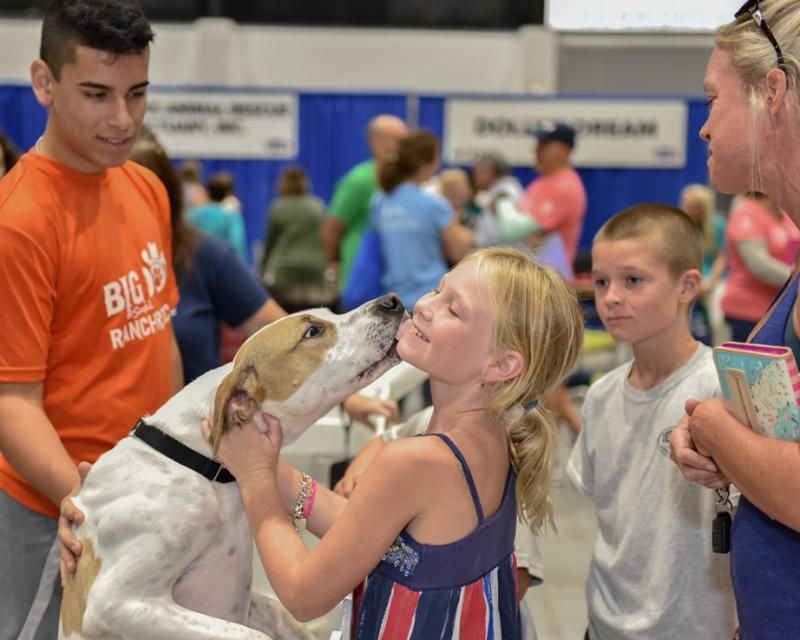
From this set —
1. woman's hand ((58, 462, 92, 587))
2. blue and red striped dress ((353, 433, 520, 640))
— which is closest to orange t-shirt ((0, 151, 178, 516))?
woman's hand ((58, 462, 92, 587))

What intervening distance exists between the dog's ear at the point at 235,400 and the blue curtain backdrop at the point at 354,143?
33.5 feet

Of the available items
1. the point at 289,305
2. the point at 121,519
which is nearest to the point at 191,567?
the point at 121,519

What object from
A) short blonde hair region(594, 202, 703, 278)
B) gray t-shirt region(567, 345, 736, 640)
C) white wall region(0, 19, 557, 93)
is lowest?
gray t-shirt region(567, 345, 736, 640)

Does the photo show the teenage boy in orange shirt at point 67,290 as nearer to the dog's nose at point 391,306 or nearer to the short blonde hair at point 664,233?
the dog's nose at point 391,306

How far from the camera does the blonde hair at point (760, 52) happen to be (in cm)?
149

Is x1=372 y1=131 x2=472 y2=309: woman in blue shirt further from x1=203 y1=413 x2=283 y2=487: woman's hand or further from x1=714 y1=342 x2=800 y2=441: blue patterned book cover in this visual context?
x1=714 y1=342 x2=800 y2=441: blue patterned book cover

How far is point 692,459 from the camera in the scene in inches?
63.3

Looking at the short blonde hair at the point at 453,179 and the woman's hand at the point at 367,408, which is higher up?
the short blonde hair at the point at 453,179

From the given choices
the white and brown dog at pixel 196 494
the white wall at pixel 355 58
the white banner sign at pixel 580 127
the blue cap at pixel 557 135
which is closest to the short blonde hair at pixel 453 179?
the white banner sign at pixel 580 127

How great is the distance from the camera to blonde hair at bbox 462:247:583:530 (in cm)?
171

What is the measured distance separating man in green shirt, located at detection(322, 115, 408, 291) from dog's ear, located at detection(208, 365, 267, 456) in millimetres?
4530

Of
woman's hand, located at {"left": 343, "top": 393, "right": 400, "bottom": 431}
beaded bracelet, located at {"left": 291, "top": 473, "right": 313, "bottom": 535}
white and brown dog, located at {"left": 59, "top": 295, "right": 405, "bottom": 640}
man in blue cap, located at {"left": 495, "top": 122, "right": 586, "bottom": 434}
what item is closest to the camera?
white and brown dog, located at {"left": 59, "top": 295, "right": 405, "bottom": 640}

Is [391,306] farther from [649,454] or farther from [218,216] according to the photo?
[218,216]

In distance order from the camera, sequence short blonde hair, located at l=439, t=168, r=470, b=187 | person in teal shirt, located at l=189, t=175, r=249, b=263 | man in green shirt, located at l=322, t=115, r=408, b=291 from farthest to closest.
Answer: short blonde hair, located at l=439, t=168, r=470, b=187 < person in teal shirt, located at l=189, t=175, r=249, b=263 < man in green shirt, located at l=322, t=115, r=408, b=291
